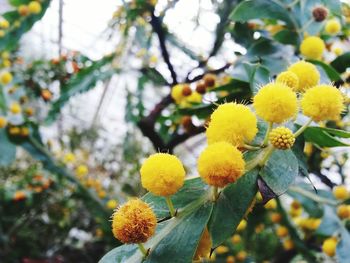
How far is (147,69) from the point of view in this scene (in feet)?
5.48

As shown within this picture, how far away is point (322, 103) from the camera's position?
547mm

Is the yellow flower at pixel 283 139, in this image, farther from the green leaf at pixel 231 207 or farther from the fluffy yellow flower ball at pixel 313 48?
the fluffy yellow flower ball at pixel 313 48

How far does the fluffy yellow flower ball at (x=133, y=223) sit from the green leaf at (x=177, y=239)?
4 cm

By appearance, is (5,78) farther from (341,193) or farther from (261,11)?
(341,193)

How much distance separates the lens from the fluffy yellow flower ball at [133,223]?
0.48 m

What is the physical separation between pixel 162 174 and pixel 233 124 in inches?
4.5

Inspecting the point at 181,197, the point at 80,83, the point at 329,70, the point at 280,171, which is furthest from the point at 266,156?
the point at 80,83

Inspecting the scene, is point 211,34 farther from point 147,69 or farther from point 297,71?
point 297,71

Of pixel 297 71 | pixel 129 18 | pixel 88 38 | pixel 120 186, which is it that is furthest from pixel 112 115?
pixel 297 71

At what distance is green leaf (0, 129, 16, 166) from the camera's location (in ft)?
5.69

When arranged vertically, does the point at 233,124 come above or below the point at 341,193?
above

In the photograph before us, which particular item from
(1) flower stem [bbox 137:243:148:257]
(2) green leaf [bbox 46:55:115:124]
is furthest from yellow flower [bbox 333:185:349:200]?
(2) green leaf [bbox 46:55:115:124]

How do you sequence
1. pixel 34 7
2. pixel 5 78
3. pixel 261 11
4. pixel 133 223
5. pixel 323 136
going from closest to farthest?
pixel 133 223
pixel 323 136
pixel 261 11
pixel 34 7
pixel 5 78

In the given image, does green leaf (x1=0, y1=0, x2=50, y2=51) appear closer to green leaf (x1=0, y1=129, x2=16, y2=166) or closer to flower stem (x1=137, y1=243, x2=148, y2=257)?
green leaf (x1=0, y1=129, x2=16, y2=166)
